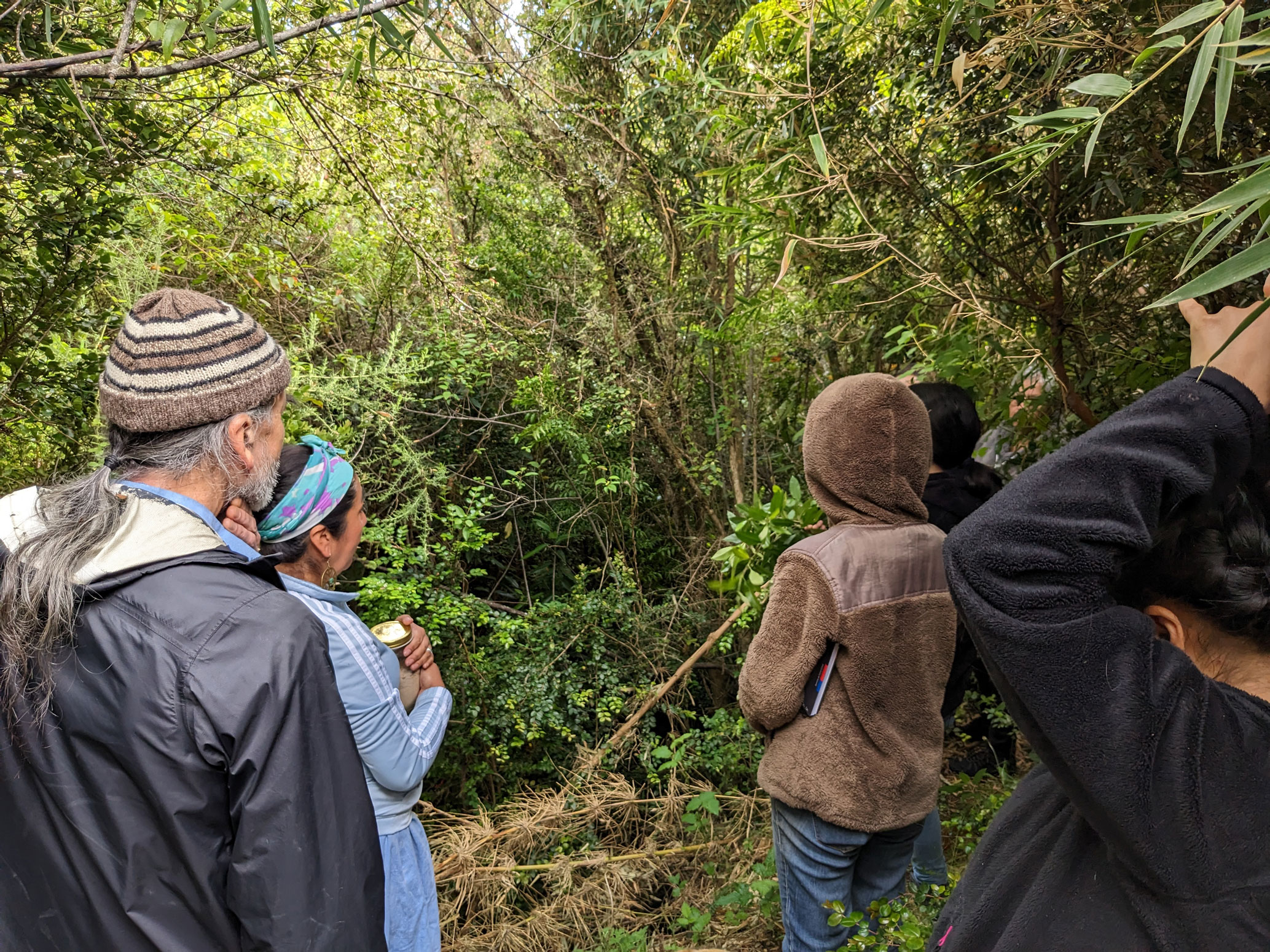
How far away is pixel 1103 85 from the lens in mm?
989

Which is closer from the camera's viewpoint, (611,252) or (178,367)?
(178,367)

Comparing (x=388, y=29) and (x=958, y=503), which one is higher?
(x=388, y=29)

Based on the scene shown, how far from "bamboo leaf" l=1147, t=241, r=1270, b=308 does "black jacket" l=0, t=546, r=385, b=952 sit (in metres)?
1.14

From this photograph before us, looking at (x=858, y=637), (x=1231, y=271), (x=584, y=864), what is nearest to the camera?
(x=1231, y=271)

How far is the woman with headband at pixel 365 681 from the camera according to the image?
1.48 meters

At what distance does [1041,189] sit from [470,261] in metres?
3.27

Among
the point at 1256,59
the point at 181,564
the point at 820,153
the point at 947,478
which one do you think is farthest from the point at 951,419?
the point at 181,564

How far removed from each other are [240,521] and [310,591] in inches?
10.3

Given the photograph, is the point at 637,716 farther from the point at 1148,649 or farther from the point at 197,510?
the point at 1148,649

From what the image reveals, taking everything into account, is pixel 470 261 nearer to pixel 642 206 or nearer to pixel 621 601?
pixel 642 206

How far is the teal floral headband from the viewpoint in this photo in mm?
1567

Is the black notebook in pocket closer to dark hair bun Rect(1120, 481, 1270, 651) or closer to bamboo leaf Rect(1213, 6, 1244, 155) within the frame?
dark hair bun Rect(1120, 481, 1270, 651)

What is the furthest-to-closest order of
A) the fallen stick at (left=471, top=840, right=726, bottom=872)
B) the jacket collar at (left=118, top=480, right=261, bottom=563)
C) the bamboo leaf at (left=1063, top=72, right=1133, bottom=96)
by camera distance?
1. the fallen stick at (left=471, top=840, right=726, bottom=872)
2. the jacket collar at (left=118, top=480, right=261, bottom=563)
3. the bamboo leaf at (left=1063, top=72, right=1133, bottom=96)

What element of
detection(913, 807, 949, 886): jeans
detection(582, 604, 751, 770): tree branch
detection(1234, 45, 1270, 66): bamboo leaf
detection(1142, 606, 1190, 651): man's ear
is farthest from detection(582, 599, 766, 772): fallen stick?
detection(1234, 45, 1270, 66): bamboo leaf
